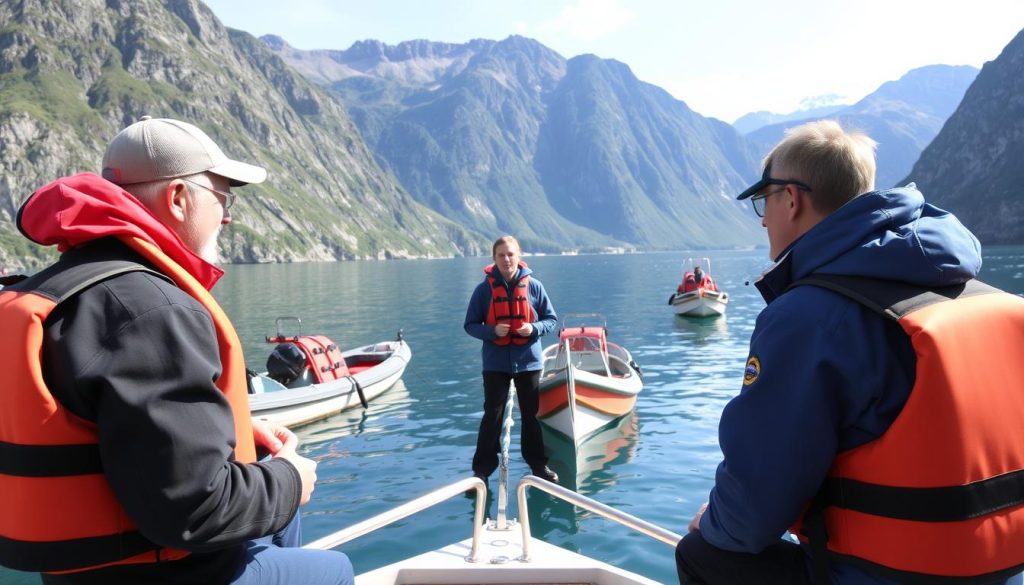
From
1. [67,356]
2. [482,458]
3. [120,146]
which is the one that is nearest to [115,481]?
[67,356]

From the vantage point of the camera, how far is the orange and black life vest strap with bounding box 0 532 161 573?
216 centimetres

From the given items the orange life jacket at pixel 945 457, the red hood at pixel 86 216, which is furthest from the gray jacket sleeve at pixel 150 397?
the orange life jacket at pixel 945 457

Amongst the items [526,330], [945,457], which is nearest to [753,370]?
[945,457]

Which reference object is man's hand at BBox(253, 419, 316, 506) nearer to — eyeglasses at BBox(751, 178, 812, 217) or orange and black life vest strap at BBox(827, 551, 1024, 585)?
orange and black life vest strap at BBox(827, 551, 1024, 585)

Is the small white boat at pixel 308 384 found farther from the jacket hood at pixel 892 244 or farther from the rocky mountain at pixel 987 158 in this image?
the rocky mountain at pixel 987 158

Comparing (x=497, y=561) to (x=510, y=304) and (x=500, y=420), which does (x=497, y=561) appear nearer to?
(x=500, y=420)

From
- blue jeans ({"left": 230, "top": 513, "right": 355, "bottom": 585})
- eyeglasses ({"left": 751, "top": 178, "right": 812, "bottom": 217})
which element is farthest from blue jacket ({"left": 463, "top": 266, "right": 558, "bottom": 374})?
blue jeans ({"left": 230, "top": 513, "right": 355, "bottom": 585})

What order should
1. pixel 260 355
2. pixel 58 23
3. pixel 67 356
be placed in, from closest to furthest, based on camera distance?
pixel 67 356 < pixel 260 355 < pixel 58 23

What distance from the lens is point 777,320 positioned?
2.47 m

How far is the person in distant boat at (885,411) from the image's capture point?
2.26 metres

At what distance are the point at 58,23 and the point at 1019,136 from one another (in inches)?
9868

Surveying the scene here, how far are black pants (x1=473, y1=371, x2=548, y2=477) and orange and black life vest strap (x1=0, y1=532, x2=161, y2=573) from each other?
706cm

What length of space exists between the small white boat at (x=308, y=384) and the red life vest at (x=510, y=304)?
7.23m

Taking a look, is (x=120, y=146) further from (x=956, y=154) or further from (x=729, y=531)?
(x=956, y=154)
